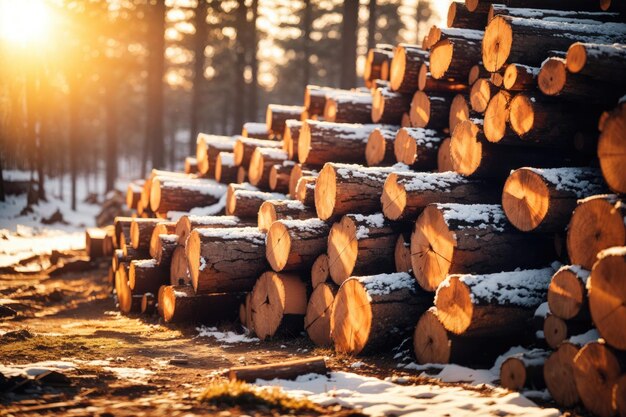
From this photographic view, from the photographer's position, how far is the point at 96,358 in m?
5.57

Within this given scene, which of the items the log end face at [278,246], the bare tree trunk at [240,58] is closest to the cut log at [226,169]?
the log end face at [278,246]

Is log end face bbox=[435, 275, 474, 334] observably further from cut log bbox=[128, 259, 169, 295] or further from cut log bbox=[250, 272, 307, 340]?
cut log bbox=[128, 259, 169, 295]

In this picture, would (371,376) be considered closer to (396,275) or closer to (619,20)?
(396,275)

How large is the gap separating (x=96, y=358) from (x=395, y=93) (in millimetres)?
5506

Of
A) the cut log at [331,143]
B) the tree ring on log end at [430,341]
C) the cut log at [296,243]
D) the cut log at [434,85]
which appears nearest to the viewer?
the tree ring on log end at [430,341]

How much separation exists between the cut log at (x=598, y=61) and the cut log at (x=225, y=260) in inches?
165

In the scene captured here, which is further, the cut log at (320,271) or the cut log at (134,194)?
the cut log at (134,194)

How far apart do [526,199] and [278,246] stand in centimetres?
293

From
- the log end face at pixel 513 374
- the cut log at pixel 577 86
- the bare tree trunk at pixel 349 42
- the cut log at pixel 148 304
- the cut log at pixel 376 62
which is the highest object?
the bare tree trunk at pixel 349 42

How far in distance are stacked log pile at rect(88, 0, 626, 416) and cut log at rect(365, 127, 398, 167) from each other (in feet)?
0.08

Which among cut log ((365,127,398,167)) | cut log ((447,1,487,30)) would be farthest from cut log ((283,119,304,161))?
cut log ((447,1,487,30))

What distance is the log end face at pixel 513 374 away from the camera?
4.35 meters

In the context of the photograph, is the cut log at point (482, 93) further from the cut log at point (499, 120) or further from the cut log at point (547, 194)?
the cut log at point (547, 194)

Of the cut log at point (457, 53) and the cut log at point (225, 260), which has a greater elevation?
the cut log at point (457, 53)
